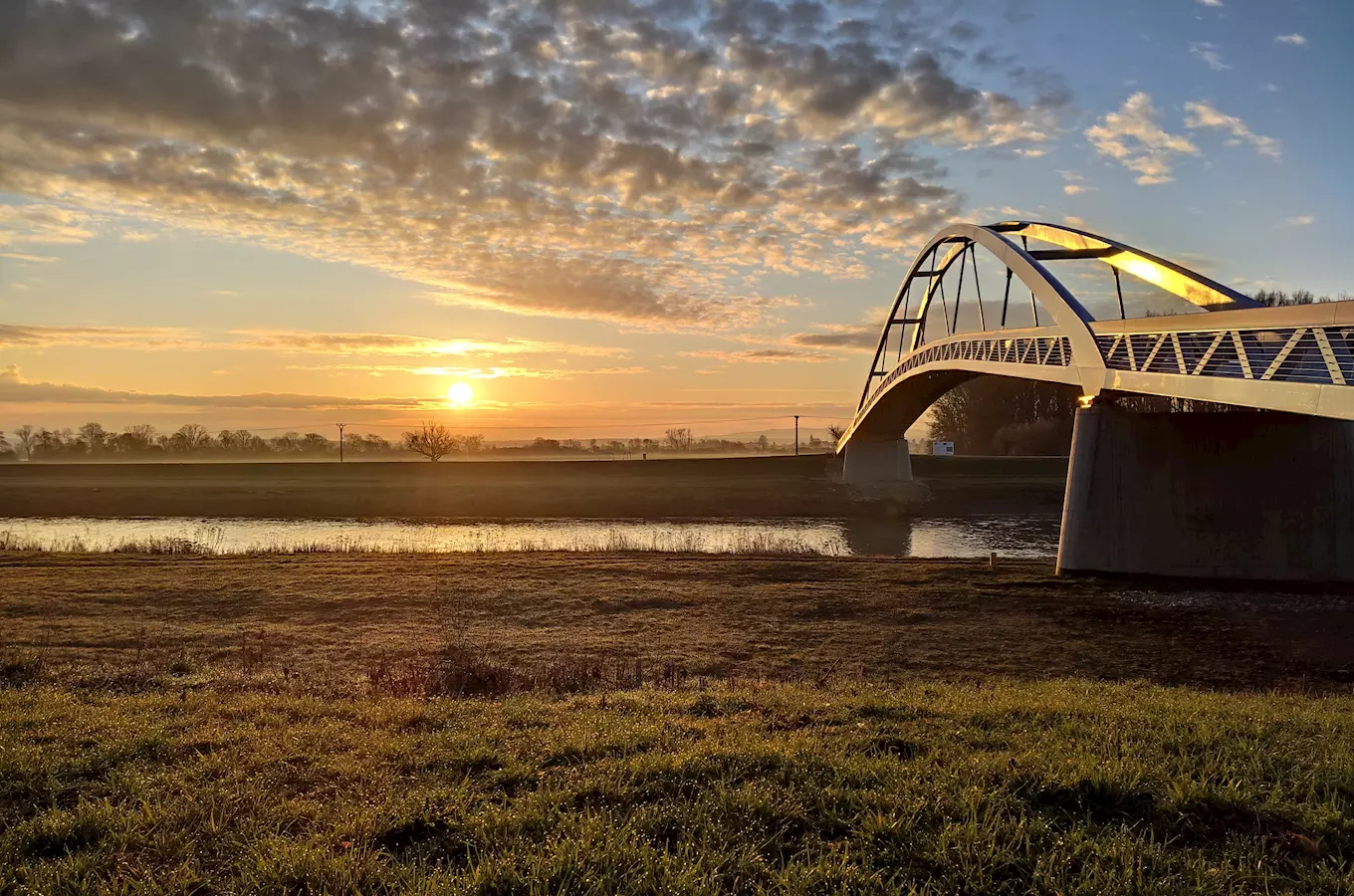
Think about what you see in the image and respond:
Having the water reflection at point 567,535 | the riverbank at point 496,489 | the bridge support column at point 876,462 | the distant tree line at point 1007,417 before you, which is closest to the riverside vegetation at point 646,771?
the water reflection at point 567,535

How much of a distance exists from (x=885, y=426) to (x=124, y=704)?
59.5m

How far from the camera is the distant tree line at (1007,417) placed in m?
92.7

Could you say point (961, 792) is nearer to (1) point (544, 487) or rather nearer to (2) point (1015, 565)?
(2) point (1015, 565)

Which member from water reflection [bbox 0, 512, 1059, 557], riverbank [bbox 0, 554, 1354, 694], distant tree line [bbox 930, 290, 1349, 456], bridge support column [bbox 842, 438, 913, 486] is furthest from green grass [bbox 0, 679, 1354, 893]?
distant tree line [bbox 930, 290, 1349, 456]

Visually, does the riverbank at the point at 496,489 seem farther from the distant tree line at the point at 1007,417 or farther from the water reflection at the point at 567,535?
the distant tree line at the point at 1007,417

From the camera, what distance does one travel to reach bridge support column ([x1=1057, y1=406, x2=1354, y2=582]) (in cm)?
2044

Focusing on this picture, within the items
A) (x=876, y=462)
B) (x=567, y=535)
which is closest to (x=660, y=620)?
(x=567, y=535)

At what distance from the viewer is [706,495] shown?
183 ft

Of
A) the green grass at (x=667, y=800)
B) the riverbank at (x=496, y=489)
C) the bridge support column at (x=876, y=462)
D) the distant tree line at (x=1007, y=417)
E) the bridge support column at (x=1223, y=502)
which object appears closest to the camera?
the green grass at (x=667, y=800)

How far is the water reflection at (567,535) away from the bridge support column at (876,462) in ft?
42.9

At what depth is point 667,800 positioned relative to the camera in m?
4.68

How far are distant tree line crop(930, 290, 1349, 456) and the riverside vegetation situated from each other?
286 ft

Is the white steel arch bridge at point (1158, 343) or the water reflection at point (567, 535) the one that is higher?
the white steel arch bridge at point (1158, 343)

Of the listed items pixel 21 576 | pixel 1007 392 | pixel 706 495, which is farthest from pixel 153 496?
pixel 1007 392
